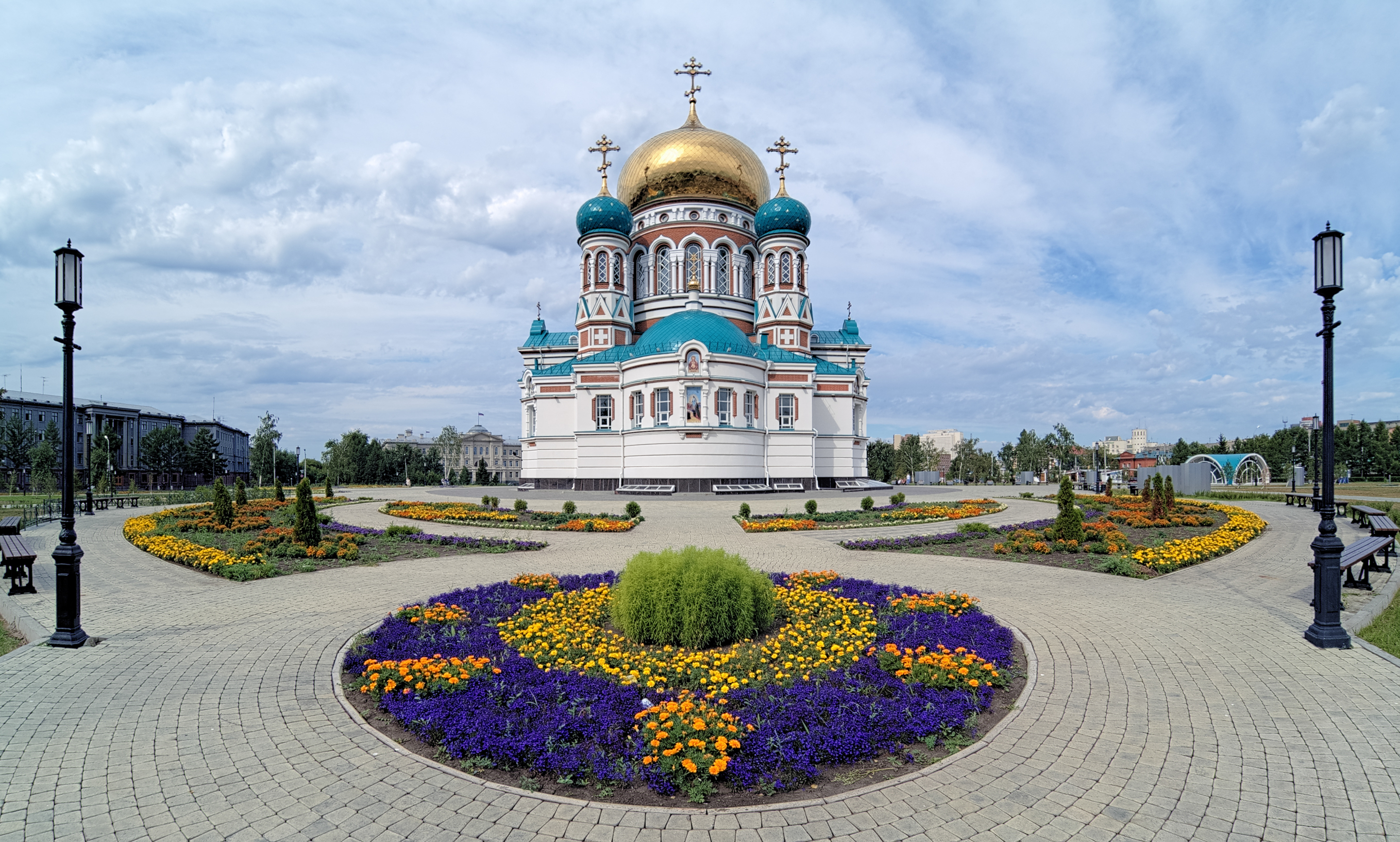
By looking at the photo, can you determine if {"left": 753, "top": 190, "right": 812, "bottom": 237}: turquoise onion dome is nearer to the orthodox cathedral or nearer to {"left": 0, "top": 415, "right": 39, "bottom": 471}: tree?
the orthodox cathedral

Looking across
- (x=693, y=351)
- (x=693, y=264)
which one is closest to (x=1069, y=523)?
(x=693, y=351)

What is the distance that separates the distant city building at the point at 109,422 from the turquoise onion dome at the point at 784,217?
54.6m

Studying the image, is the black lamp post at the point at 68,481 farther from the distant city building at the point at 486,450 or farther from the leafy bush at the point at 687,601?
the distant city building at the point at 486,450

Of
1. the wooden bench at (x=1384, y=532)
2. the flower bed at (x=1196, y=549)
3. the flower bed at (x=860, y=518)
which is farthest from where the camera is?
the flower bed at (x=860, y=518)

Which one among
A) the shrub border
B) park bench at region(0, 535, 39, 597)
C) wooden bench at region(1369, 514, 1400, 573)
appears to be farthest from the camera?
wooden bench at region(1369, 514, 1400, 573)

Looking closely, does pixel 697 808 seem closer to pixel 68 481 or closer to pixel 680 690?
pixel 680 690

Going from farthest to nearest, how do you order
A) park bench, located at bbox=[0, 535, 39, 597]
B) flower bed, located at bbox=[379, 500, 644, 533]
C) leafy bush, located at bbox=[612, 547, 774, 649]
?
flower bed, located at bbox=[379, 500, 644, 533] < park bench, located at bbox=[0, 535, 39, 597] < leafy bush, located at bbox=[612, 547, 774, 649]

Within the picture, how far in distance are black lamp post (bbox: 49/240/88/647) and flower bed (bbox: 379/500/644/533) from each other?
38.6 ft

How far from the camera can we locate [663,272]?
44.4 meters

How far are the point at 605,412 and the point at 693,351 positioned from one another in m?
7.31

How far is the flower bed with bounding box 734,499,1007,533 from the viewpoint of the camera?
19.0 meters

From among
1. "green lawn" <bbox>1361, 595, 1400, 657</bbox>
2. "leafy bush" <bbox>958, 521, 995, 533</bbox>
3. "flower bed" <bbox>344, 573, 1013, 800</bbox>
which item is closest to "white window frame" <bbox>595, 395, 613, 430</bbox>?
"leafy bush" <bbox>958, 521, 995, 533</bbox>

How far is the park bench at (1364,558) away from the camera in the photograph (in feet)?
30.8

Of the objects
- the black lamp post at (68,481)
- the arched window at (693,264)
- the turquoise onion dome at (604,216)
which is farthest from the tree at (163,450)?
the black lamp post at (68,481)
